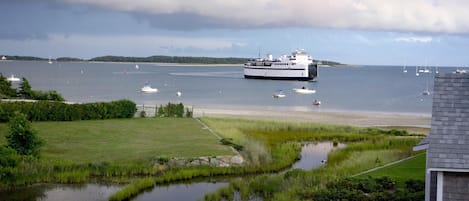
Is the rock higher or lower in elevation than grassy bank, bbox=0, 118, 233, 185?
lower

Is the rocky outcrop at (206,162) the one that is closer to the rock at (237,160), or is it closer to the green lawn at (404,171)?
the rock at (237,160)

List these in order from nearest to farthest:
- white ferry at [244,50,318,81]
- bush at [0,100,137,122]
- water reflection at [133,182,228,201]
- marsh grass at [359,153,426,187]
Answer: marsh grass at [359,153,426,187], water reflection at [133,182,228,201], bush at [0,100,137,122], white ferry at [244,50,318,81]

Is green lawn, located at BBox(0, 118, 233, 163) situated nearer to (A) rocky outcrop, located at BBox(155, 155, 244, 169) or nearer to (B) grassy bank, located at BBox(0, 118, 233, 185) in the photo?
(B) grassy bank, located at BBox(0, 118, 233, 185)

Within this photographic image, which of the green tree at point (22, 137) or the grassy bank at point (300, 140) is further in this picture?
the green tree at point (22, 137)

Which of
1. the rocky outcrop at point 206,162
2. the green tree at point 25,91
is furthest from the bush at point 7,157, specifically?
the green tree at point 25,91

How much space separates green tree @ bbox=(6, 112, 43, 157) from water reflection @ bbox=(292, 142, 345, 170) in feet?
40.2

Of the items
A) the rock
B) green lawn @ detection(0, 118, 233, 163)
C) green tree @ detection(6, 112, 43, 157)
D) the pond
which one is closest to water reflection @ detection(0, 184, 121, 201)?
the pond

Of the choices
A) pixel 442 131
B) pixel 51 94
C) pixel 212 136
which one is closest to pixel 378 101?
pixel 51 94

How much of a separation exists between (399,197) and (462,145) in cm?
527

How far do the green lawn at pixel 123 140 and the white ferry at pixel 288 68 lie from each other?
338 feet

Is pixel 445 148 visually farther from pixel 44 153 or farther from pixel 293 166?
pixel 44 153

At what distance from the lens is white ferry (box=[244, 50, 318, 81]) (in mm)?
139375

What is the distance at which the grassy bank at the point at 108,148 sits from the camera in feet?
76.4

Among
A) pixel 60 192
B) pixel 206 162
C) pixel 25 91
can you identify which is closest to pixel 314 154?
pixel 206 162
